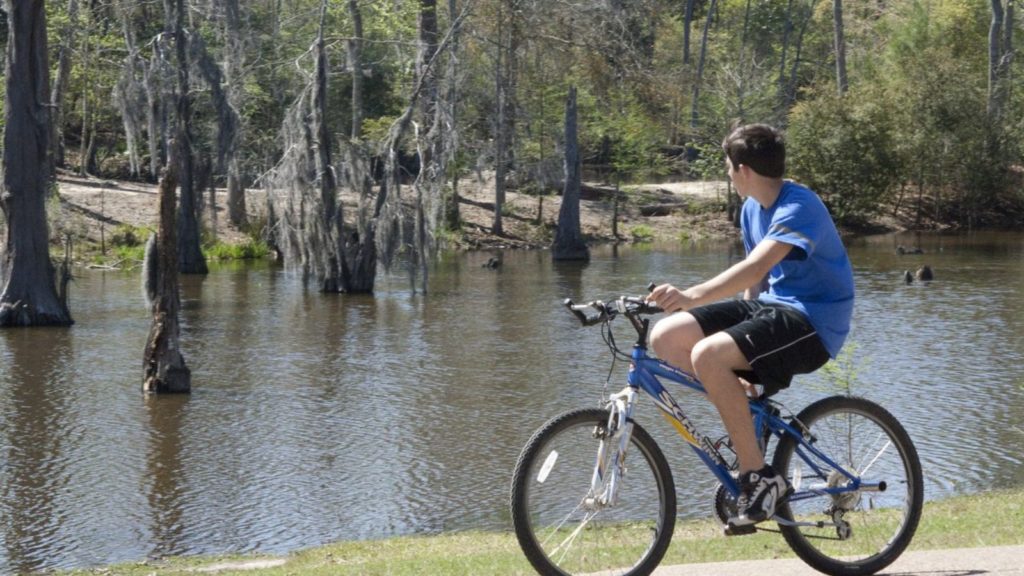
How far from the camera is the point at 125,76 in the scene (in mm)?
34219

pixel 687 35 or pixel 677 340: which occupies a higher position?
pixel 687 35

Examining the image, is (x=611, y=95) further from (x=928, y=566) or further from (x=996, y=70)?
(x=928, y=566)

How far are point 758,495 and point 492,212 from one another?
47.2m

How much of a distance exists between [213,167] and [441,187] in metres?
8.65

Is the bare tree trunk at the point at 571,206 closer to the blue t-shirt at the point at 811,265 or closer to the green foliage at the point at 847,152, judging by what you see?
the green foliage at the point at 847,152

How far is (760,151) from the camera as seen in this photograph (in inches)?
231

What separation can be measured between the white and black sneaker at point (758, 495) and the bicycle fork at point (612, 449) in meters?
0.51

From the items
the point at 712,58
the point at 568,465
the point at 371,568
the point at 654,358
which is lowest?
the point at 371,568

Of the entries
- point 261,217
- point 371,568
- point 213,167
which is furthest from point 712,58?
point 371,568

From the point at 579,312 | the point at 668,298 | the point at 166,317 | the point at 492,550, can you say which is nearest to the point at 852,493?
the point at 668,298

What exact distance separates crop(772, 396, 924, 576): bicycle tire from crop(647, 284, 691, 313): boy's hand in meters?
0.91

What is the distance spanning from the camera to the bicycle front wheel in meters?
5.56

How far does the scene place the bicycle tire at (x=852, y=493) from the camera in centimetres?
605

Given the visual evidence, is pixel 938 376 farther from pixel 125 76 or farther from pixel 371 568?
pixel 125 76
